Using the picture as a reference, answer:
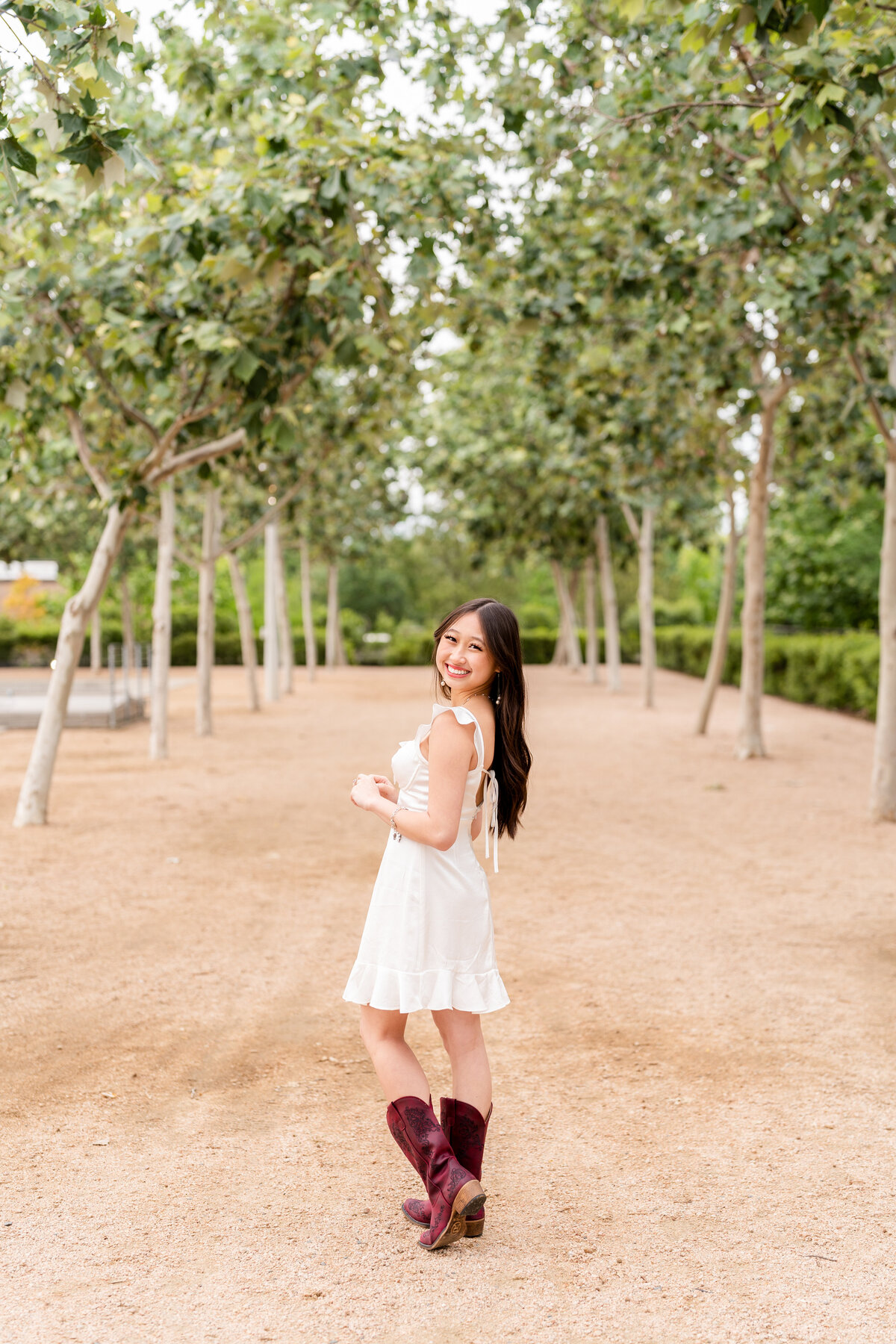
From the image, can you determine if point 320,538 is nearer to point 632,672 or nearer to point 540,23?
point 632,672

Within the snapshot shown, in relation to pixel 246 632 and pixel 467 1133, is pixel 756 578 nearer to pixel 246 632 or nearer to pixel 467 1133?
pixel 246 632

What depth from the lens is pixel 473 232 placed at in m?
9.72

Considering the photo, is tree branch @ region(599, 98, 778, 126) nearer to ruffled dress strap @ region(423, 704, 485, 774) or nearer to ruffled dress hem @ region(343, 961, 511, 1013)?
ruffled dress strap @ region(423, 704, 485, 774)

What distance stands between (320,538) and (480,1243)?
93.1 feet

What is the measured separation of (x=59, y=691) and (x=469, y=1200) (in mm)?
7412

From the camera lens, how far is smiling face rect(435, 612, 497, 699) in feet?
10.4

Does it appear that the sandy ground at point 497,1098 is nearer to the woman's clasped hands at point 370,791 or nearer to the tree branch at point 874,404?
the woman's clasped hands at point 370,791

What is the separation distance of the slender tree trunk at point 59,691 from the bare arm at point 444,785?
714 cm

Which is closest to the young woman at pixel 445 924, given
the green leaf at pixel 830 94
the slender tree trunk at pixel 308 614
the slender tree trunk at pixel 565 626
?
the green leaf at pixel 830 94

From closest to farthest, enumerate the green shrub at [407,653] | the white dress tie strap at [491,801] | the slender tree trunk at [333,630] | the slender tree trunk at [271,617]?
the white dress tie strap at [491,801]
the slender tree trunk at [271,617]
the slender tree trunk at [333,630]
the green shrub at [407,653]

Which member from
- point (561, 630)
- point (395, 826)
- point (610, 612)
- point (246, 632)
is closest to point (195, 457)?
point (395, 826)

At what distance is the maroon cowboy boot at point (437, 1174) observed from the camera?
300 centimetres

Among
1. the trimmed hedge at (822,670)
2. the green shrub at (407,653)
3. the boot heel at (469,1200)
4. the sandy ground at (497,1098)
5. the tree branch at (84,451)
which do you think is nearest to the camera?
the sandy ground at (497,1098)

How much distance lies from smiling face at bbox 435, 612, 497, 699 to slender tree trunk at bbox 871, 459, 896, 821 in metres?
7.70
